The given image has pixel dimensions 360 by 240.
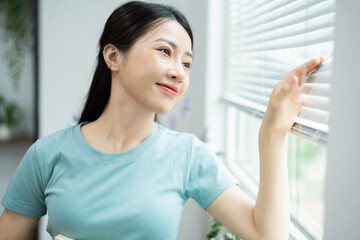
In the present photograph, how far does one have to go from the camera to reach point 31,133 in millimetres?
2203

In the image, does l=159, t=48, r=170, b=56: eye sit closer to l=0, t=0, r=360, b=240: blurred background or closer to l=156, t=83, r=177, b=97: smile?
l=156, t=83, r=177, b=97: smile

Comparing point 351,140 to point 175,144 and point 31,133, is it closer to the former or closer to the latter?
point 175,144

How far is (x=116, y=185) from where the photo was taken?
92 centimetres

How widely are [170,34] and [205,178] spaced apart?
438 mm

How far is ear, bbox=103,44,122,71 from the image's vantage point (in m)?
0.98

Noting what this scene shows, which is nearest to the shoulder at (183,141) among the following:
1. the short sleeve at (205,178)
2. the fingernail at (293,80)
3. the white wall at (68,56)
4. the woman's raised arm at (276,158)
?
the short sleeve at (205,178)

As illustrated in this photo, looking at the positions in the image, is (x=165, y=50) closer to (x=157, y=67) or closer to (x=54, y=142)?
(x=157, y=67)

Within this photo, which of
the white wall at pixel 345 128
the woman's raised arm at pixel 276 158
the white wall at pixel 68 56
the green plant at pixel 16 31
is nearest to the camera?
the white wall at pixel 345 128

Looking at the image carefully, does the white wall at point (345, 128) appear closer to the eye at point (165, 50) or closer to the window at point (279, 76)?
the window at point (279, 76)

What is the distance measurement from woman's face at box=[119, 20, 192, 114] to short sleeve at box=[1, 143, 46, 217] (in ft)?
1.29

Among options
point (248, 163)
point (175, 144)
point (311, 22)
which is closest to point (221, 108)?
point (248, 163)

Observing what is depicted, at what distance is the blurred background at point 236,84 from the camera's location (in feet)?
2.19

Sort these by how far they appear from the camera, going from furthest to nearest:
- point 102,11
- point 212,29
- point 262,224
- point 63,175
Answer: point 102,11, point 212,29, point 63,175, point 262,224

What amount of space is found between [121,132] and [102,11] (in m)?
1.27
